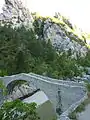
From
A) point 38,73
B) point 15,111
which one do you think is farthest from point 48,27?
point 15,111

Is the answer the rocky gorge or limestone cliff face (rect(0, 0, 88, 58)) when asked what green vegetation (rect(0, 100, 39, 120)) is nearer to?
the rocky gorge

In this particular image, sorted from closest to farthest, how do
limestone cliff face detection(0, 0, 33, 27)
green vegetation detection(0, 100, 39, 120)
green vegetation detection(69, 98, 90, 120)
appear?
green vegetation detection(0, 100, 39, 120), green vegetation detection(69, 98, 90, 120), limestone cliff face detection(0, 0, 33, 27)

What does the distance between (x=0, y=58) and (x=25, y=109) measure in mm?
35420

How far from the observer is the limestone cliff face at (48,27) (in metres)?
132

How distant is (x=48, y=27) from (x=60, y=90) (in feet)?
370

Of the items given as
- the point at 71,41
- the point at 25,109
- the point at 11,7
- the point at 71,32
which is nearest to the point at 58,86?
the point at 25,109

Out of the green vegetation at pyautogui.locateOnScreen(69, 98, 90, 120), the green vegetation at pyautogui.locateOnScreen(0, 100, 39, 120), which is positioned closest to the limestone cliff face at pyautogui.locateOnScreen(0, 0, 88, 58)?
the green vegetation at pyautogui.locateOnScreen(69, 98, 90, 120)

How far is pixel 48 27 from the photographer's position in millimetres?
150250

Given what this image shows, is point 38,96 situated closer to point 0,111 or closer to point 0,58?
point 0,58

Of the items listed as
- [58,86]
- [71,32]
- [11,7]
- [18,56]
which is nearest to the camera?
[58,86]

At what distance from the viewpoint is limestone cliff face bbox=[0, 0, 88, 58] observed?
13177 centimetres

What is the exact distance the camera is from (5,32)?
223 ft

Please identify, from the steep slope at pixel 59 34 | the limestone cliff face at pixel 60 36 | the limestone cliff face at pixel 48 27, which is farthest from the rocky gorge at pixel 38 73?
the limestone cliff face at pixel 60 36

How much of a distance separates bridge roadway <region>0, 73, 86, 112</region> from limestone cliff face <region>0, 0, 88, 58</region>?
79.7 metres
